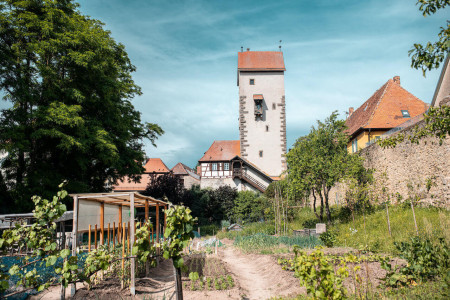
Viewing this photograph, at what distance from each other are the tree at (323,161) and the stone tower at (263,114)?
1615cm

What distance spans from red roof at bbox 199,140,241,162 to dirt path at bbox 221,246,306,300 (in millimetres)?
21504

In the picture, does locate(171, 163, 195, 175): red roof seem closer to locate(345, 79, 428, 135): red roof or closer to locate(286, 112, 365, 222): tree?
locate(345, 79, 428, 135): red roof

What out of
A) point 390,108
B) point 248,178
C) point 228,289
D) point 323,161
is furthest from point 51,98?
point 390,108

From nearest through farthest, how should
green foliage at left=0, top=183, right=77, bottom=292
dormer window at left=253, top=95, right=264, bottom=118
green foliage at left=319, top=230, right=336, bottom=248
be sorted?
green foliage at left=0, top=183, right=77, bottom=292 → green foliage at left=319, top=230, right=336, bottom=248 → dormer window at left=253, top=95, right=264, bottom=118

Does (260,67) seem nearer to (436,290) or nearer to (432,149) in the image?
(432,149)

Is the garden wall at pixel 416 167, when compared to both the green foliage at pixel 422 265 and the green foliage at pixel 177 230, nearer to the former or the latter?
the green foliage at pixel 422 265

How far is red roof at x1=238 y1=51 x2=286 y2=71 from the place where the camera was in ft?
113

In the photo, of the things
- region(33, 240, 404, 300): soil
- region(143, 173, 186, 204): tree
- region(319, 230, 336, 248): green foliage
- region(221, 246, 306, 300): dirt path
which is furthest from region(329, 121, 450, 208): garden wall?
region(143, 173, 186, 204): tree

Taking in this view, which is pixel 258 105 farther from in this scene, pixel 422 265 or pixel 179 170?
pixel 422 265

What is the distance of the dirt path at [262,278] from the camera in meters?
6.86

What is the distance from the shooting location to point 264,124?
33719 mm

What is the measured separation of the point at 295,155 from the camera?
16781 millimetres

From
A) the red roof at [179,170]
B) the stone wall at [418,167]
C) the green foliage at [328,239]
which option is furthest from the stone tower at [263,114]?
the green foliage at [328,239]

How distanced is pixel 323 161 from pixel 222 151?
19.1 m
